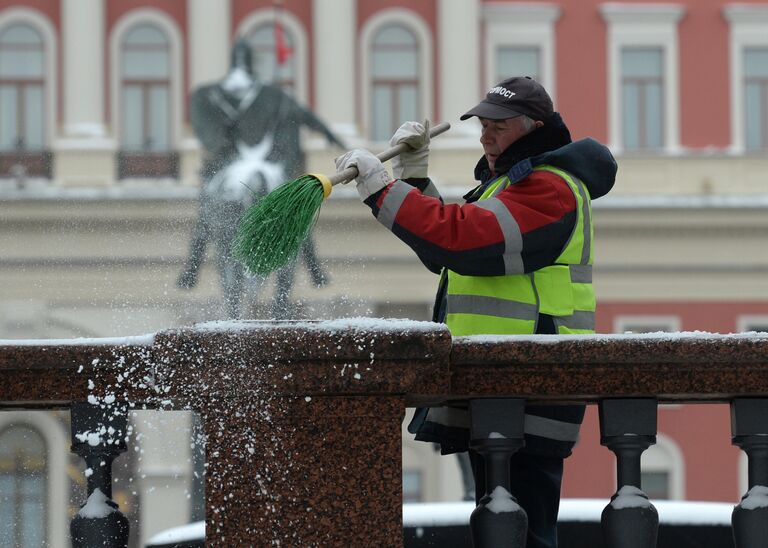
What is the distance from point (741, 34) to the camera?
A: 29984 mm

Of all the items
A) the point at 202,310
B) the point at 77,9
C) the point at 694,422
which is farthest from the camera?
the point at 77,9

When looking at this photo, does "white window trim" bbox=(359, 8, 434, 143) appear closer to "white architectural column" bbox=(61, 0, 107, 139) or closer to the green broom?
"white architectural column" bbox=(61, 0, 107, 139)

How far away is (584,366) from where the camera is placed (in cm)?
304

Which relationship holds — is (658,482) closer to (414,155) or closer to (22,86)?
(22,86)

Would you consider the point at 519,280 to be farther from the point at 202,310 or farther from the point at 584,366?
the point at 202,310

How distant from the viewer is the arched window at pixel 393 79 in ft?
97.8

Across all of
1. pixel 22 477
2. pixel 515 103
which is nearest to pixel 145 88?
pixel 22 477

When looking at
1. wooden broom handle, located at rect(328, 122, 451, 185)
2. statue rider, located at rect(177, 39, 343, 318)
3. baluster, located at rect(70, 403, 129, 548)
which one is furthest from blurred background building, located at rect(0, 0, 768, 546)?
baluster, located at rect(70, 403, 129, 548)

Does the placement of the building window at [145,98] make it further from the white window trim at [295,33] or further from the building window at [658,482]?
the building window at [658,482]

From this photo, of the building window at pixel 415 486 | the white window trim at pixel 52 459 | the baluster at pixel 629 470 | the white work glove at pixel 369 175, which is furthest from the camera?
the building window at pixel 415 486

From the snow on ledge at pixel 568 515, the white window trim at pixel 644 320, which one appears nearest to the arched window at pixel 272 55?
the white window trim at pixel 644 320

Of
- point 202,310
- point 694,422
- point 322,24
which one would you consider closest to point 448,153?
point 322,24

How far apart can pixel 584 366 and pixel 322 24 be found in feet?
88.7

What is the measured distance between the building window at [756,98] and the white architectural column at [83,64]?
32.8 ft
